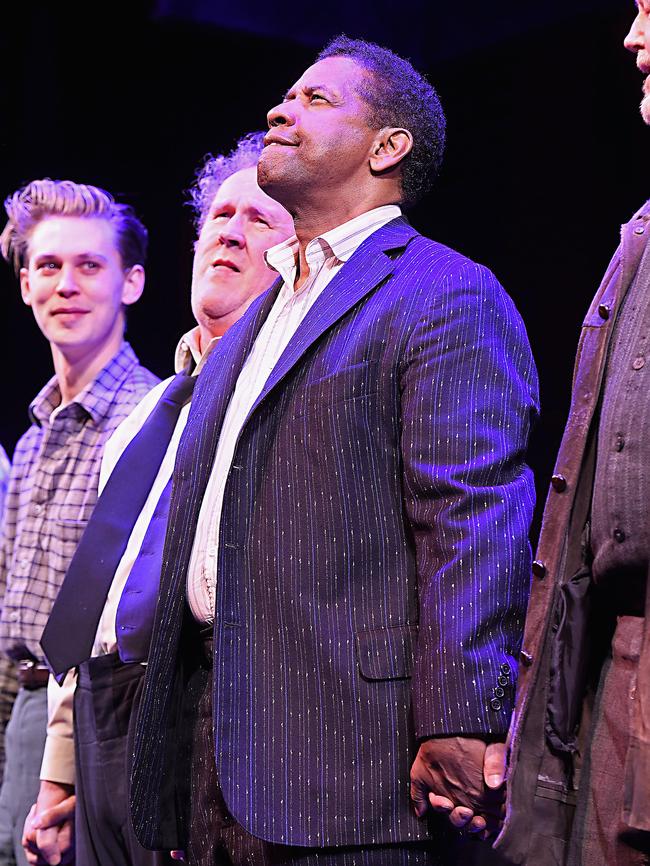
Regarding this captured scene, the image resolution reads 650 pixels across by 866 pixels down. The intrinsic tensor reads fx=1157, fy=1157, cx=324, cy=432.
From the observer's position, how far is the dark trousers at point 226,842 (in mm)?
1649

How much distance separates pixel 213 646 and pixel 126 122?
312cm

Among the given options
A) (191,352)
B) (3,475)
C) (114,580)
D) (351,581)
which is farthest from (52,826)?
(3,475)

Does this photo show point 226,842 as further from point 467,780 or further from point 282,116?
point 282,116

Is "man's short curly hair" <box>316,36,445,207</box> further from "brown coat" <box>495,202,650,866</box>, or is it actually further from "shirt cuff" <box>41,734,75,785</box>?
"shirt cuff" <box>41,734,75,785</box>

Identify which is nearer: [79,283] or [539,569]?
[539,569]

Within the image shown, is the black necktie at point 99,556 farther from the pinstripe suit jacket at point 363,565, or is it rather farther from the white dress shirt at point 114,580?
the pinstripe suit jacket at point 363,565

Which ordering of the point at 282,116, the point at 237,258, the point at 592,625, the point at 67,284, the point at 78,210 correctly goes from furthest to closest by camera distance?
the point at 78,210
the point at 67,284
the point at 237,258
the point at 282,116
the point at 592,625

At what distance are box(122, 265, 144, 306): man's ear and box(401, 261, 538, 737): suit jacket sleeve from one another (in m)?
1.88

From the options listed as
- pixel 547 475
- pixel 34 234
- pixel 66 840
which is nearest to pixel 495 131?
pixel 547 475

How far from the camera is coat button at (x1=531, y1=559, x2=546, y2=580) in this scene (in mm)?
1637

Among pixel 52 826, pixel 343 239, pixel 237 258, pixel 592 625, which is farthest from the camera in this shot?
pixel 237 258

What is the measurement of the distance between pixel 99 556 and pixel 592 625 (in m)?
1.29

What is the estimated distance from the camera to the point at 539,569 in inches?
64.7

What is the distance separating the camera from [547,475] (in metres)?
3.12
